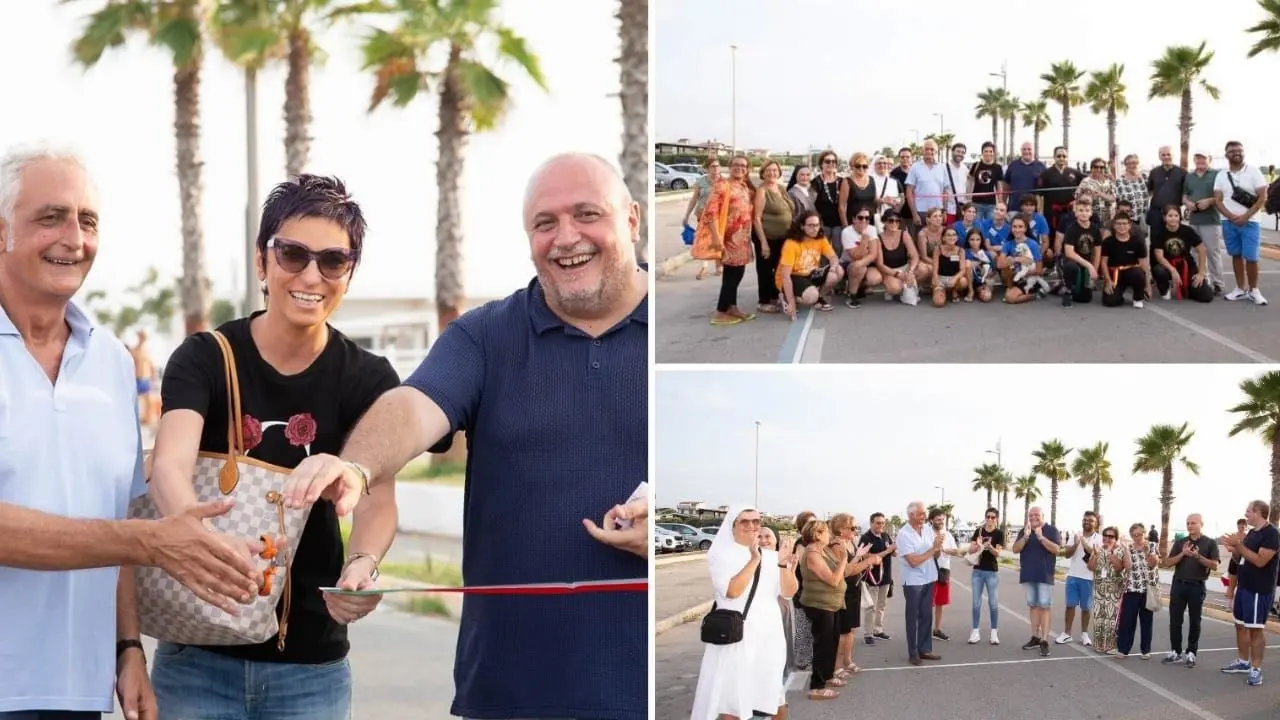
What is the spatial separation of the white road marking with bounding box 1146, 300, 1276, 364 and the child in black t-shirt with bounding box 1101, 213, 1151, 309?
0.48ft

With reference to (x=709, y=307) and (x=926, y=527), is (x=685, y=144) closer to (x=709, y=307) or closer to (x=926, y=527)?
(x=709, y=307)

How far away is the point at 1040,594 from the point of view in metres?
5.55

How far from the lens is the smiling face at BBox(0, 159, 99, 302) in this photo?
2.33 metres

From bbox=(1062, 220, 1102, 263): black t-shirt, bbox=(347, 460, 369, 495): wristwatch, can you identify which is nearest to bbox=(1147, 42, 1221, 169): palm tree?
bbox=(1062, 220, 1102, 263): black t-shirt

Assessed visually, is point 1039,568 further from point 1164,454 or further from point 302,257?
point 302,257

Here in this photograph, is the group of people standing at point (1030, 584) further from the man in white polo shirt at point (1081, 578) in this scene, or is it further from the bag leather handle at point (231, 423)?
the bag leather handle at point (231, 423)

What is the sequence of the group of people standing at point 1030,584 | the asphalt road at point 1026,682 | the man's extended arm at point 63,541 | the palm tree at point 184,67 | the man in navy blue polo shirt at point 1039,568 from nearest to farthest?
the man's extended arm at point 63,541 → the group of people standing at point 1030,584 → the asphalt road at point 1026,682 → the man in navy blue polo shirt at point 1039,568 → the palm tree at point 184,67

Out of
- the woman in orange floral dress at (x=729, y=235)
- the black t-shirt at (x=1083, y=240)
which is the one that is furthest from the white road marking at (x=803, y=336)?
the black t-shirt at (x=1083, y=240)

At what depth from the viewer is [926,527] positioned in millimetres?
5570

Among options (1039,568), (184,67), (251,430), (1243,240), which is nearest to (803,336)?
(1039,568)

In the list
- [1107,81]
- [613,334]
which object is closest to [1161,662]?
[1107,81]

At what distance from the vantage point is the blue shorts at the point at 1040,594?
5.52m

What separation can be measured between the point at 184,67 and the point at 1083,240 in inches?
311

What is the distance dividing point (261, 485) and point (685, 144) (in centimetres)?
350
